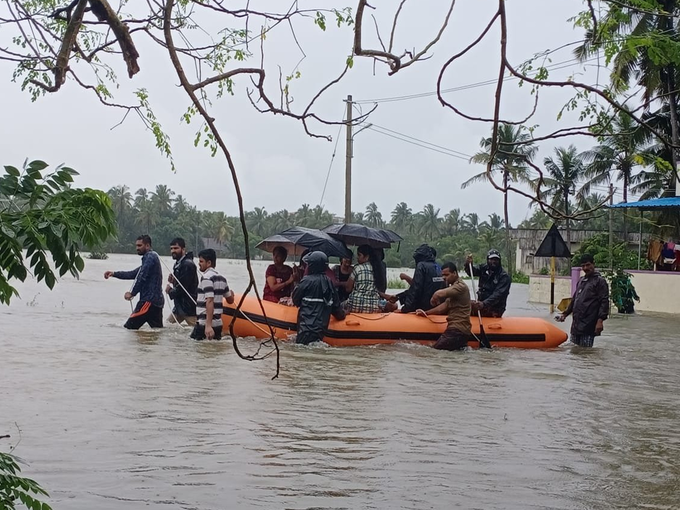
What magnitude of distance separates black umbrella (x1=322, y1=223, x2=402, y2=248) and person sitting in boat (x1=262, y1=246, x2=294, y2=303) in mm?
966

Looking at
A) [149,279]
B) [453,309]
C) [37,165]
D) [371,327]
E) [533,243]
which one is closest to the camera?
[37,165]

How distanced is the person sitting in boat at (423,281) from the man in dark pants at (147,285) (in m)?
3.64

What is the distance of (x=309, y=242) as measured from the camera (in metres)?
13.9

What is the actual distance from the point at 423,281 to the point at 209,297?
320 centimetres

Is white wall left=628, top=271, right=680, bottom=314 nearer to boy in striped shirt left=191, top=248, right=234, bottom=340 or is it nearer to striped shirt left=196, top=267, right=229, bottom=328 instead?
boy in striped shirt left=191, top=248, right=234, bottom=340

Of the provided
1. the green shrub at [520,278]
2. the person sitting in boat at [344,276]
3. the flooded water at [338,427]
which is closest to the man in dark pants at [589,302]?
the flooded water at [338,427]

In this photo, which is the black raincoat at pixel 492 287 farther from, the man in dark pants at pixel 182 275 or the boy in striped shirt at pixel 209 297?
the man in dark pants at pixel 182 275

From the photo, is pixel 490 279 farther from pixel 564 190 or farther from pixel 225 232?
pixel 225 232

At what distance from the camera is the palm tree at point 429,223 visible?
9119cm

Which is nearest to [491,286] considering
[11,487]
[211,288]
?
[211,288]

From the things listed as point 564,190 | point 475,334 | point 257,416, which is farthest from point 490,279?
point 564,190

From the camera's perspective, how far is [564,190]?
4362 cm

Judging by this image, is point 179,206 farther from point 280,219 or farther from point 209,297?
point 209,297

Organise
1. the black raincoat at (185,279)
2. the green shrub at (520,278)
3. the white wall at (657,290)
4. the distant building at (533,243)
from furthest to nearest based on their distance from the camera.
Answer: the green shrub at (520,278) < the distant building at (533,243) < the white wall at (657,290) < the black raincoat at (185,279)
